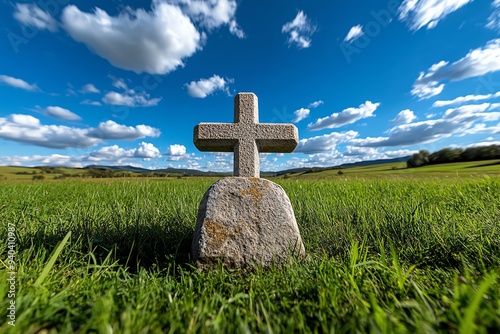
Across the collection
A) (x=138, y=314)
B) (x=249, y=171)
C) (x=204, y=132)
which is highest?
(x=204, y=132)

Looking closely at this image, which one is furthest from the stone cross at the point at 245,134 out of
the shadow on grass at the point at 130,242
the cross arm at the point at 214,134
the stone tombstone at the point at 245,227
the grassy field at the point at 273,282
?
the shadow on grass at the point at 130,242

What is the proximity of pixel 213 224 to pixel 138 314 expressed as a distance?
3.77 ft

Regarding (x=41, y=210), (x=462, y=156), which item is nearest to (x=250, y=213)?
(x=41, y=210)

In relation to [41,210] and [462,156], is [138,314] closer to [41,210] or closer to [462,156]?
[41,210]

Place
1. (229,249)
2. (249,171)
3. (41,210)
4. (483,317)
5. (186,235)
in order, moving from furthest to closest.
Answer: (41,210) → (249,171) → (186,235) → (229,249) → (483,317)

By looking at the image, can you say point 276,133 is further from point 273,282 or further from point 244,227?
point 273,282

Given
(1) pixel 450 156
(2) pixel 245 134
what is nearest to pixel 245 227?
(2) pixel 245 134

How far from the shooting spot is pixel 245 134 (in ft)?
10.1

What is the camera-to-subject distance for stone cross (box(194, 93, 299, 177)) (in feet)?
9.98

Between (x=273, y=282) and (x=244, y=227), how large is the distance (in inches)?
27.0

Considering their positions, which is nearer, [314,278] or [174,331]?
[174,331]

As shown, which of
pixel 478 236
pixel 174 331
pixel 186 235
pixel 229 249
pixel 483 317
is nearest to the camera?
pixel 483 317

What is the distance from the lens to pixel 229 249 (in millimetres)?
2189

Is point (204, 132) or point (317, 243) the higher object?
point (204, 132)
